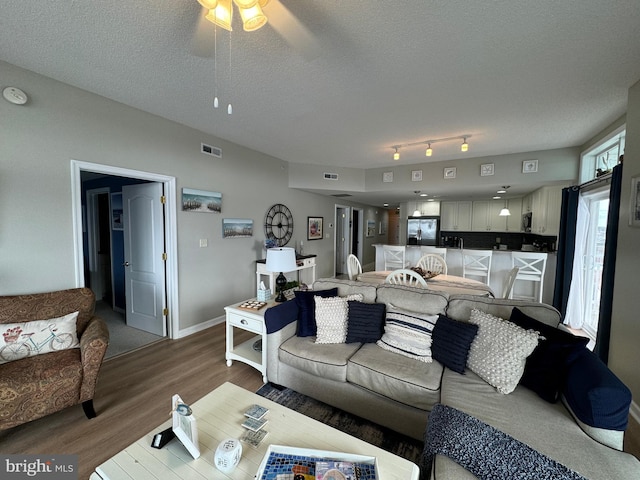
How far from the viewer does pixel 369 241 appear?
9023mm

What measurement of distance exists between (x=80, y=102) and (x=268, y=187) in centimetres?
263

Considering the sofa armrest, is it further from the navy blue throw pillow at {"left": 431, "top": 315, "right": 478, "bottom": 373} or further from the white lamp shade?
the navy blue throw pillow at {"left": 431, "top": 315, "right": 478, "bottom": 373}

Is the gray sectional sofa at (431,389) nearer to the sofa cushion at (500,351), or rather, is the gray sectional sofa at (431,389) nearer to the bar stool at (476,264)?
the sofa cushion at (500,351)

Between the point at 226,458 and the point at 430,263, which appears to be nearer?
the point at 226,458

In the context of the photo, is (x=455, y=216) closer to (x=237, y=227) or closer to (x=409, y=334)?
(x=237, y=227)

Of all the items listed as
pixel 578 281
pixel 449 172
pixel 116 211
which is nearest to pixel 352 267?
pixel 449 172

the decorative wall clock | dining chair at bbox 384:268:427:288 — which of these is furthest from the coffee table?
the decorative wall clock

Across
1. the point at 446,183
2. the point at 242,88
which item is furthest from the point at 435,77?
the point at 446,183

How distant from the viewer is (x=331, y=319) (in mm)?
2312

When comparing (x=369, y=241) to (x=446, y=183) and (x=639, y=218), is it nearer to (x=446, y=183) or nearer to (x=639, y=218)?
(x=446, y=183)

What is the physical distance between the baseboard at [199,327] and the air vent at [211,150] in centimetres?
233

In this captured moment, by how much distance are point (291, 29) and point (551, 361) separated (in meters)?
2.34

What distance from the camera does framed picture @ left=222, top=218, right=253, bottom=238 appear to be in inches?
155

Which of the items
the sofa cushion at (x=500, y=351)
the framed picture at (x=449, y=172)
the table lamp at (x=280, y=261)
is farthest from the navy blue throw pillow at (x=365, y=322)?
the framed picture at (x=449, y=172)
